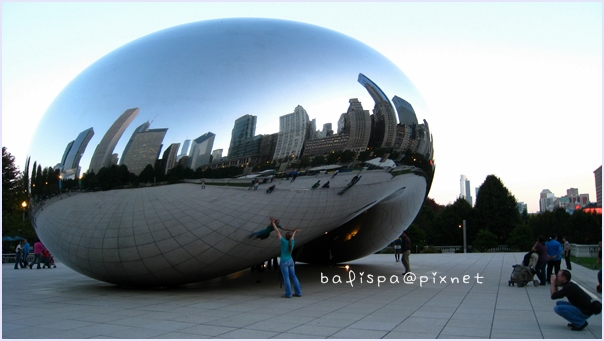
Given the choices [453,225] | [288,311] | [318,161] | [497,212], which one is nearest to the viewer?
[288,311]

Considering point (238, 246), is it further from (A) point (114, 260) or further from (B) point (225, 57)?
(B) point (225, 57)

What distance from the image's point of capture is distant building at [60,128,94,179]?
7.96m

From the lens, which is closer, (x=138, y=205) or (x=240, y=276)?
(x=138, y=205)

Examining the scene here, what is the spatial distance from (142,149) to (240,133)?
1566 millimetres

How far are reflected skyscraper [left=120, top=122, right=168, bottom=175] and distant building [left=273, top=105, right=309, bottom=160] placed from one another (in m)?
1.82

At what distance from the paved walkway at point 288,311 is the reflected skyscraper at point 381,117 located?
2.74 meters

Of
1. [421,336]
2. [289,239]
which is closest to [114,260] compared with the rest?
[289,239]

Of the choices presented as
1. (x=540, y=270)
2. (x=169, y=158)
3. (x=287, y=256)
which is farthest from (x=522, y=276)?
(x=169, y=158)

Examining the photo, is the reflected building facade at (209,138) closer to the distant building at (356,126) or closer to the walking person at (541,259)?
the distant building at (356,126)

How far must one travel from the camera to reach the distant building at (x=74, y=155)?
7961 millimetres

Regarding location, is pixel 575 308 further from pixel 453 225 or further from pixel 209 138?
pixel 453 225

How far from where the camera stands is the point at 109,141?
778cm

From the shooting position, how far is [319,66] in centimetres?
844

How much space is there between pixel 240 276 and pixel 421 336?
721 cm
